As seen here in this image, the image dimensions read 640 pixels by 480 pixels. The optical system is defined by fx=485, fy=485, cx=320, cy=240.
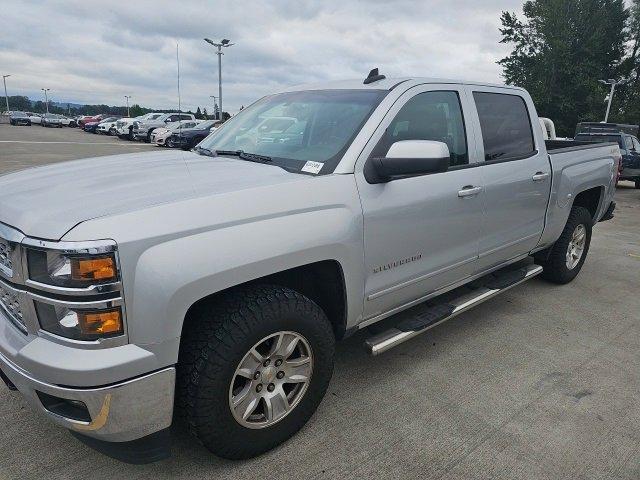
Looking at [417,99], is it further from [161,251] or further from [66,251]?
[66,251]

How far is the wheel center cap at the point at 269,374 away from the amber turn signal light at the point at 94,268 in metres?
0.85

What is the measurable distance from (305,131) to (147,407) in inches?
70.4

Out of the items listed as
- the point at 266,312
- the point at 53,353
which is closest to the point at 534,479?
the point at 266,312

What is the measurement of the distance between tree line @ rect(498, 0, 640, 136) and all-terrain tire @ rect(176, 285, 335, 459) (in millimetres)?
40742

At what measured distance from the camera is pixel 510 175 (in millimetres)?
3586

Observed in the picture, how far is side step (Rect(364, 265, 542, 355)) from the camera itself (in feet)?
9.23

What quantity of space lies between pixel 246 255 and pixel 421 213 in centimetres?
121

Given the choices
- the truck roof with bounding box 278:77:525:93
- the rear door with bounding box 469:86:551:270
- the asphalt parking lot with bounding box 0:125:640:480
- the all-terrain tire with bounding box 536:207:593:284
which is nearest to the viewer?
the asphalt parking lot with bounding box 0:125:640:480

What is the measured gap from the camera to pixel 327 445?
2.48m

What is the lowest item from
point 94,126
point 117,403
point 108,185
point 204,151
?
point 117,403

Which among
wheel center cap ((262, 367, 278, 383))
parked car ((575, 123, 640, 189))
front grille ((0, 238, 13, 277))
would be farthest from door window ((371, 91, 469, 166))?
parked car ((575, 123, 640, 189))

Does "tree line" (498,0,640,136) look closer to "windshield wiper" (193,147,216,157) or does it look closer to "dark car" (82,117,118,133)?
"dark car" (82,117,118,133)

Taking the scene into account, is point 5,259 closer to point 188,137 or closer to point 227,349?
point 227,349

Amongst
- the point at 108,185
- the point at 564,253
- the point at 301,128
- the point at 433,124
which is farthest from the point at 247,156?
the point at 564,253
